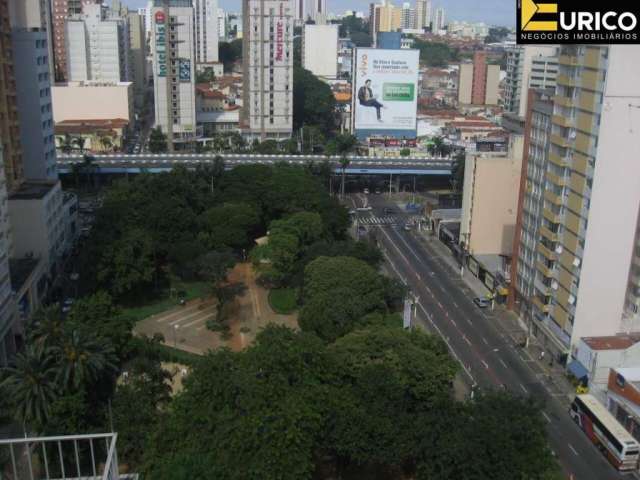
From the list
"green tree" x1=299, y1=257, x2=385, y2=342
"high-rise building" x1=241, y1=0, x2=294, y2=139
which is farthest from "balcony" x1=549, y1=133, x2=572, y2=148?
"high-rise building" x1=241, y1=0, x2=294, y2=139

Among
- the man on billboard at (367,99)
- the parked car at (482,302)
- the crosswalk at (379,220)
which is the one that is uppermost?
the man on billboard at (367,99)

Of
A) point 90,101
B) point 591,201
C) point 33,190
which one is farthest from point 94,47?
point 591,201

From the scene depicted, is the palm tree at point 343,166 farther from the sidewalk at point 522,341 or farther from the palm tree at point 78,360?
the palm tree at point 78,360

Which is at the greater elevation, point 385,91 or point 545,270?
point 385,91

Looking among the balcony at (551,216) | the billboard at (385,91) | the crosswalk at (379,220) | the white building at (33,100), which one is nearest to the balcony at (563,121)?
the balcony at (551,216)

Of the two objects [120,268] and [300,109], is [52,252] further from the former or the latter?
[300,109]

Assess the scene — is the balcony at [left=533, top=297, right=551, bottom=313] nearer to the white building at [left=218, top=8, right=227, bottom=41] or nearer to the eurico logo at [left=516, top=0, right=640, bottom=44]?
the eurico logo at [left=516, top=0, right=640, bottom=44]

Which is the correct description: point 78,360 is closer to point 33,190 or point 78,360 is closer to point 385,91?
point 33,190
